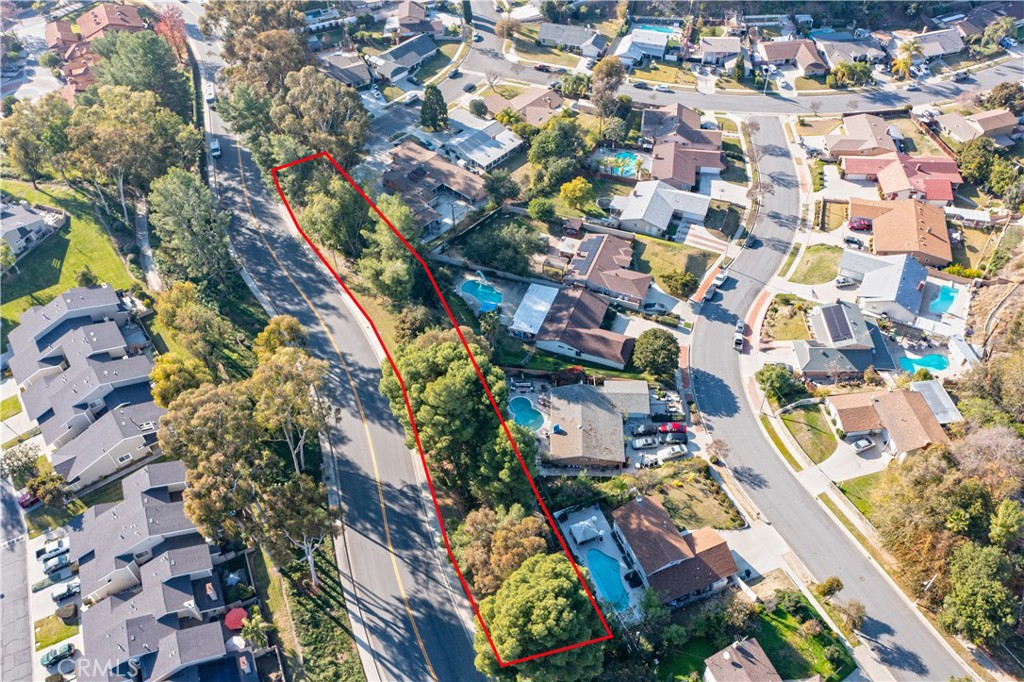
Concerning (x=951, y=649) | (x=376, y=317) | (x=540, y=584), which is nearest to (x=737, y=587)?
(x=951, y=649)

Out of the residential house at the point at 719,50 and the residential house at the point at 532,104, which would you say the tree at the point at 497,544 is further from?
the residential house at the point at 719,50

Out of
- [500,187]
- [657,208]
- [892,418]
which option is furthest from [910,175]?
[500,187]

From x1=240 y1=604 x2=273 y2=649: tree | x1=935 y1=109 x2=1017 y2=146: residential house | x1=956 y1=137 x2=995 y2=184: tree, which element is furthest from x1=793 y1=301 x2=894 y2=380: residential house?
x1=240 y1=604 x2=273 y2=649: tree

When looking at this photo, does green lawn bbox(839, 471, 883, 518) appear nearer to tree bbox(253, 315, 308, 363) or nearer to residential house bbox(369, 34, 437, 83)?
tree bbox(253, 315, 308, 363)

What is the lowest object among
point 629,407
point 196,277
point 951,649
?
point 951,649

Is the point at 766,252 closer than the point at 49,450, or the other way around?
the point at 49,450

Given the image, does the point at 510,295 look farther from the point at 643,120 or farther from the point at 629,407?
the point at 643,120
